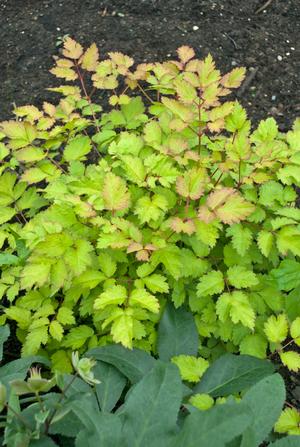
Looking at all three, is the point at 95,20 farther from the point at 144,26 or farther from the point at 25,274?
the point at 25,274

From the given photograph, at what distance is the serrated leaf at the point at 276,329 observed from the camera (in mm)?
1552

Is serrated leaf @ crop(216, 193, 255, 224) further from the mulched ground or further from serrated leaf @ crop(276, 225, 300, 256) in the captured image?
the mulched ground

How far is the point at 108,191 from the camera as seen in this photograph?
150 cm

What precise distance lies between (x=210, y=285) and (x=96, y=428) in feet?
1.69

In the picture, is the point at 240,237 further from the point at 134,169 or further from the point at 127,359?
the point at 127,359

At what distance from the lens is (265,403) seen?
4.44 ft

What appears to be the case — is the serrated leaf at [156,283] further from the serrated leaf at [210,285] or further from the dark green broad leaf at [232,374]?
the dark green broad leaf at [232,374]

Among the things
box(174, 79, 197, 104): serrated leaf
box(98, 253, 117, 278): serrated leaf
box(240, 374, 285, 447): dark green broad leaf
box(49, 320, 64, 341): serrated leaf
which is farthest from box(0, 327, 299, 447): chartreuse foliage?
box(174, 79, 197, 104): serrated leaf

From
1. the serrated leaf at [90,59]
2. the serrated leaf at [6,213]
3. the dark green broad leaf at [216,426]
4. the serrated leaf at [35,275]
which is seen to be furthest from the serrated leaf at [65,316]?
the serrated leaf at [90,59]

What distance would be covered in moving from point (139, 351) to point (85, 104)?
0.82m

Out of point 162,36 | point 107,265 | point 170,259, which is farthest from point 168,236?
point 162,36

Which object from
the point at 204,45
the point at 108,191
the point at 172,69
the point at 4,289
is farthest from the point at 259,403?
the point at 204,45

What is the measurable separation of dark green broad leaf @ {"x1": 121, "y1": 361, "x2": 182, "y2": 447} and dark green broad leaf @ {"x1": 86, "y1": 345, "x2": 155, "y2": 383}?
0.69 ft

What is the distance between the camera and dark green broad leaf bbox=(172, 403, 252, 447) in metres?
1.12
